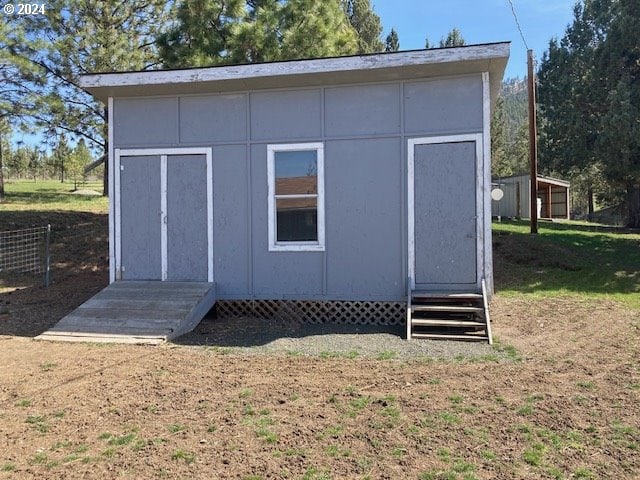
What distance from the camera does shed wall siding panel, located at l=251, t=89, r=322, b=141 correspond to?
739cm

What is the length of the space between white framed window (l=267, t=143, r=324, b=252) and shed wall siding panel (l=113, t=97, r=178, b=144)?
1.64 metres

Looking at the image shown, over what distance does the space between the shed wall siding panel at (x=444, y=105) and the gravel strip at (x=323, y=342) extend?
2.83 metres

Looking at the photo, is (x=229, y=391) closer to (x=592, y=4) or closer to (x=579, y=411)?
(x=579, y=411)

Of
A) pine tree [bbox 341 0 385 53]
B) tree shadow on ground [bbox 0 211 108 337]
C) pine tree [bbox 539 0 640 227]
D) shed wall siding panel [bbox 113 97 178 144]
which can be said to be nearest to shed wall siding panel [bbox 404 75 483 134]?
shed wall siding panel [bbox 113 97 178 144]

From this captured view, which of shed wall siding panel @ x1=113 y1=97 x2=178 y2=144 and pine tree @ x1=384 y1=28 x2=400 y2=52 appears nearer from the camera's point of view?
shed wall siding panel @ x1=113 y1=97 x2=178 y2=144

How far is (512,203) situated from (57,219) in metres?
20.8

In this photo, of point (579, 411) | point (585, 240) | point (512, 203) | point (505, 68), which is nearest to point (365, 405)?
point (579, 411)

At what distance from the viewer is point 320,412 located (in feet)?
13.0

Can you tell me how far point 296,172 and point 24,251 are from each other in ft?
25.4

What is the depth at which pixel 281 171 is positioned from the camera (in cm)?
754

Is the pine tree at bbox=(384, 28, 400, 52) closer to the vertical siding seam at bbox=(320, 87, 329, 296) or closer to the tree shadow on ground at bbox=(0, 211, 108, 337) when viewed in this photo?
the tree shadow on ground at bbox=(0, 211, 108, 337)

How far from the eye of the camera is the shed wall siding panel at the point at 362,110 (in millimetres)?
7184

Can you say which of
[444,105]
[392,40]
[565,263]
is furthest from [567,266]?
[392,40]

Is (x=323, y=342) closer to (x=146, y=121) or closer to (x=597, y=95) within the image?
(x=146, y=121)
